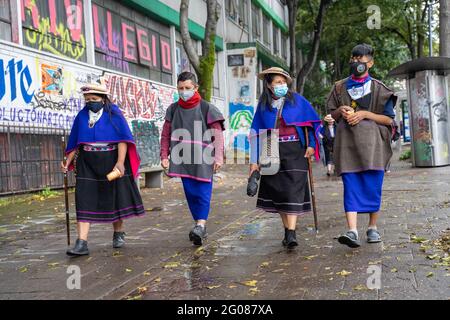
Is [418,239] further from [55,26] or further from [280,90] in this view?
[55,26]

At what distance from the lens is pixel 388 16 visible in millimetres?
26562

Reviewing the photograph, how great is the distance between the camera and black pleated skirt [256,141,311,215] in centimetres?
597

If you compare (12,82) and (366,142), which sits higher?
(12,82)

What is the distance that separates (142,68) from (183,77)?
12319 millimetres

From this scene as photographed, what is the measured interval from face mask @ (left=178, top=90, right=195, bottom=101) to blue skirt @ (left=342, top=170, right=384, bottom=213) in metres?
1.80

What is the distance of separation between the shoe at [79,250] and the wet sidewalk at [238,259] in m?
0.07

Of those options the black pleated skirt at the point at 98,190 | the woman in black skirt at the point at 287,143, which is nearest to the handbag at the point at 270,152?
the woman in black skirt at the point at 287,143

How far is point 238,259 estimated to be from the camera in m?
5.48

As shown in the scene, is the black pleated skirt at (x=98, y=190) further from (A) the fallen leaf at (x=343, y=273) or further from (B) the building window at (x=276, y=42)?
(B) the building window at (x=276, y=42)

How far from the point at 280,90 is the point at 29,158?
24.6 ft

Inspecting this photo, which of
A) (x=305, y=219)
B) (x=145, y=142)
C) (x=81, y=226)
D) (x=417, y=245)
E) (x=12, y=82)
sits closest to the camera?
(x=417, y=245)

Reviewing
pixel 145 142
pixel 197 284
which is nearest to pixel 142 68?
pixel 145 142

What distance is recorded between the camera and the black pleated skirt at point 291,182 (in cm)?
597
